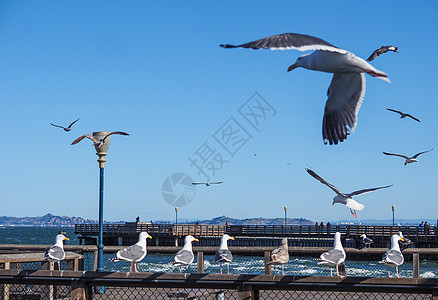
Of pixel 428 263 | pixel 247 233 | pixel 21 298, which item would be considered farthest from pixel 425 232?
pixel 21 298

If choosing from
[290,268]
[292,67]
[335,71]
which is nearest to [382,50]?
[292,67]

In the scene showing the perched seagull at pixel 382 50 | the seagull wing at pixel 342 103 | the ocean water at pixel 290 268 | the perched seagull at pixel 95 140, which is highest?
the perched seagull at pixel 382 50

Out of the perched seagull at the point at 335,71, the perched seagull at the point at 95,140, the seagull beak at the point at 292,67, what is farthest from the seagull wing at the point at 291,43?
the perched seagull at the point at 95,140

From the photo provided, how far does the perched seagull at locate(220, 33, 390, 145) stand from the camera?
409 centimetres

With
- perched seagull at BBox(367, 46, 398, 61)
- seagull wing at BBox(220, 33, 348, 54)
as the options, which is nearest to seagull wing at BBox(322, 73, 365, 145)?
seagull wing at BBox(220, 33, 348, 54)

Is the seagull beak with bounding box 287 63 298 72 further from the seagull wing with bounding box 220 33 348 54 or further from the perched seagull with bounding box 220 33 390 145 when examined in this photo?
the seagull wing with bounding box 220 33 348 54

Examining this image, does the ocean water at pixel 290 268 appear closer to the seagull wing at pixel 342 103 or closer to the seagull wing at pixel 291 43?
the seagull wing at pixel 342 103

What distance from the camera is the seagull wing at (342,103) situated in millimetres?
5480

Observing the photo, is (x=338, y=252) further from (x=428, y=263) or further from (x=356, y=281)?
(x=428, y=263)

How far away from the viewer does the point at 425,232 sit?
48.5 metres

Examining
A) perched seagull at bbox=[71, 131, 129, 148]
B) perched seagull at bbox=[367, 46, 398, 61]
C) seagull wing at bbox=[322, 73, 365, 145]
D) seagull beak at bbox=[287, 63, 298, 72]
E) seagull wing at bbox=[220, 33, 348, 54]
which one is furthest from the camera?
perched seagull at bbox=[71, 131, 129, 148]

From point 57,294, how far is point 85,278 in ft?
17.5

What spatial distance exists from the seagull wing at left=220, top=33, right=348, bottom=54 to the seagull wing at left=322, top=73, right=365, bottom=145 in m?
1.35

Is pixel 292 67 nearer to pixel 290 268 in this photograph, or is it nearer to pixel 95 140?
pixel 95 140
